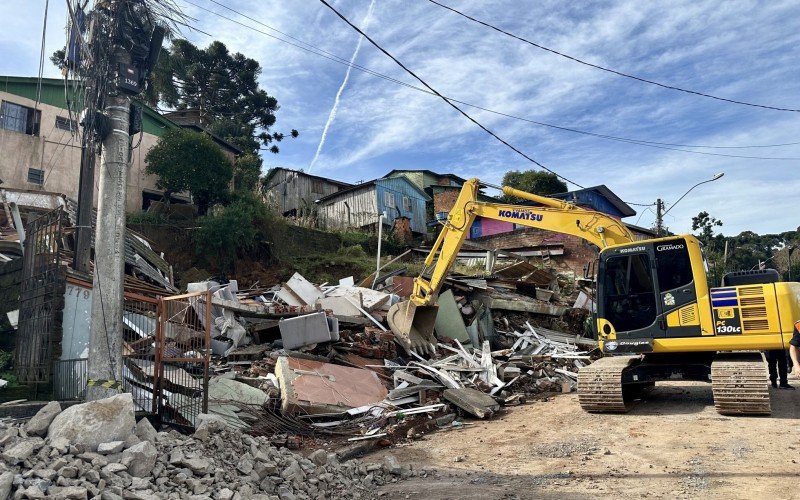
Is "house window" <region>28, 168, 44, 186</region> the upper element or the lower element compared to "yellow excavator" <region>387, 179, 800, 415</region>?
upper

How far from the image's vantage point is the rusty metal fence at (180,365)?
7.50 meters

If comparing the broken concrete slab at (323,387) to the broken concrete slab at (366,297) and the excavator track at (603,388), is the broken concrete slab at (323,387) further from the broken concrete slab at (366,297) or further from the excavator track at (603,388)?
the excavator track at (603,388)

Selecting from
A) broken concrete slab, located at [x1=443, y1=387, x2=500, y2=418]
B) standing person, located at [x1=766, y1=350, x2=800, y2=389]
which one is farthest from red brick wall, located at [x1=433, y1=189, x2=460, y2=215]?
broken concrete slab, located at [x1=443, y1=387, x2=500, y2=418]

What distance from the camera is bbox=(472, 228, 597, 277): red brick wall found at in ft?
92.9

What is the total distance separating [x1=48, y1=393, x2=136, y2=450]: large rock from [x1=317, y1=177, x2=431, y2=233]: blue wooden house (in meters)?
24.9

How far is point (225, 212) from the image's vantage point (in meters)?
21.3

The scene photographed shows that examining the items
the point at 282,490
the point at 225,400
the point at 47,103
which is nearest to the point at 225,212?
the point at 47,103

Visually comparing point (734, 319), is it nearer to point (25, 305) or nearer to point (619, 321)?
point (619, 321)

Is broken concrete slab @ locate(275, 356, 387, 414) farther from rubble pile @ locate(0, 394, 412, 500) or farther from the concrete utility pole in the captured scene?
the concrete utility pole

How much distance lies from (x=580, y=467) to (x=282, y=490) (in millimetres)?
3582

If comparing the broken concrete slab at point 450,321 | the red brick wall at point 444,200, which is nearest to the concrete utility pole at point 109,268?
the broken concrete slab at point 450,321

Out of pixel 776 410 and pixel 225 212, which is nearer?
pixel 776 410

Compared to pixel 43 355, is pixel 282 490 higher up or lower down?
lower down

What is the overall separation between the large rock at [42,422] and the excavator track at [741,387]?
8988 millimetres
